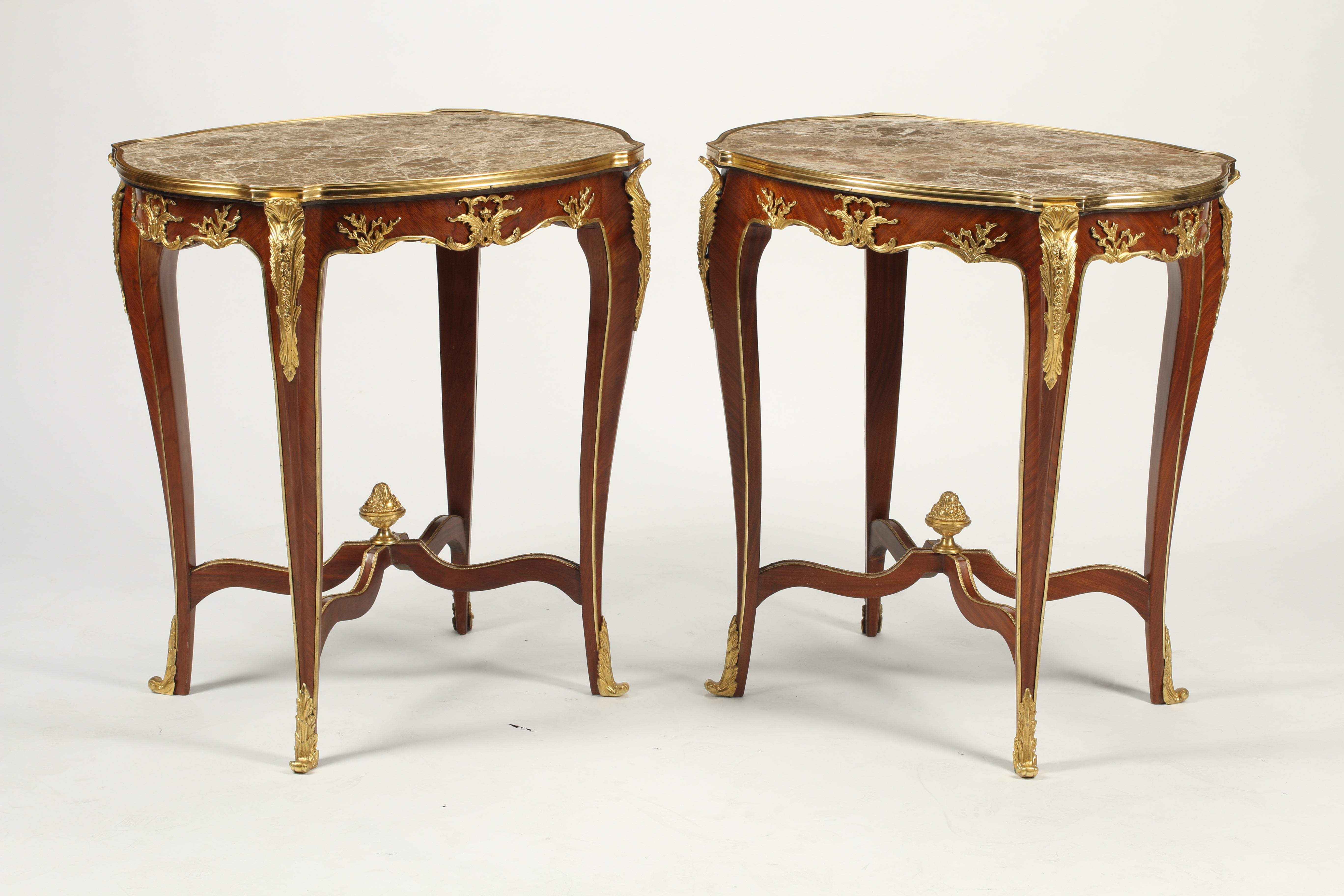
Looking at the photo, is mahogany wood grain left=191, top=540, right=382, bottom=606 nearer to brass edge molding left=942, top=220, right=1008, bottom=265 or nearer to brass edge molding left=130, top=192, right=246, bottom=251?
brass edge molding left=130, top=192, right=246, bottom=251

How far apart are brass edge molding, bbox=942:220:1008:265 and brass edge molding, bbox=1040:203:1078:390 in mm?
106

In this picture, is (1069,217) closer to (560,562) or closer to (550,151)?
(550,151)

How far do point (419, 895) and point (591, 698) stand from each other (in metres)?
1.02

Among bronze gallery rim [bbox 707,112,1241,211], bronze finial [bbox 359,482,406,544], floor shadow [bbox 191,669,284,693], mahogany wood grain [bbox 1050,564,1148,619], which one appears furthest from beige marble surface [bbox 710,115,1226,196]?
floor shadow [bbox 191,669,284,693]

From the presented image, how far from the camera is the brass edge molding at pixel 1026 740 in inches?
145

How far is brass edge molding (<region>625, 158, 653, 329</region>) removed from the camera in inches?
150

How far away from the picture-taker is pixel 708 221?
382 cm

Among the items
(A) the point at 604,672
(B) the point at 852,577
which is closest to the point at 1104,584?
(B) the point at 852,577

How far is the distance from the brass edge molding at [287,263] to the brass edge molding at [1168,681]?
2354 mm

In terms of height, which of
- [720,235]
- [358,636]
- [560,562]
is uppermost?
[720,235]

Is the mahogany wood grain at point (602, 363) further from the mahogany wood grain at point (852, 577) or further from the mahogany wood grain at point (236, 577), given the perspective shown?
the mahogany wood grain at point (236, 577)

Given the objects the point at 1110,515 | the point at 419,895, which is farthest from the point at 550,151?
the point at 1110,515

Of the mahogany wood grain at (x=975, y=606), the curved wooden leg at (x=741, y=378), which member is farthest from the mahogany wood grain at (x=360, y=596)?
the mahogany wood grain at (x=975, y=606)

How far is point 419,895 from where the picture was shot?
126 inches
